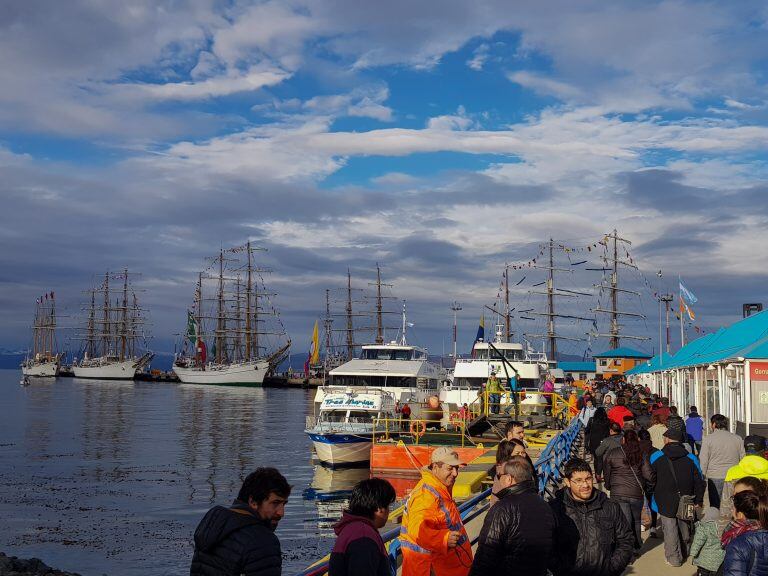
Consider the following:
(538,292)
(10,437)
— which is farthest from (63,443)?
(538,292)

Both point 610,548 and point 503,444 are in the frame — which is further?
point 503,444

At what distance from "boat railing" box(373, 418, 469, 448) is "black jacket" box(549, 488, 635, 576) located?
20.3 m

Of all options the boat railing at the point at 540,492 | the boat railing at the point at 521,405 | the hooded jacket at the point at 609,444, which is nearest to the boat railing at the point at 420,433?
the boat railing at the point at 521,405

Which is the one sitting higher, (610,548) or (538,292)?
(538,292)

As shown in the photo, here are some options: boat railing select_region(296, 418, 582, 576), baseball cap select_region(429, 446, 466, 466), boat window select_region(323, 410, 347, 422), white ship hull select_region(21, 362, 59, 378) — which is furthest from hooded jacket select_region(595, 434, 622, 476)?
white ship hull select_region(21, 362, 59, 378)

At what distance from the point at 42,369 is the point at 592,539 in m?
210

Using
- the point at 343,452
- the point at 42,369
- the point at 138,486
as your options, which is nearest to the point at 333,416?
the point at 343,452

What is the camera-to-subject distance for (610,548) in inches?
227

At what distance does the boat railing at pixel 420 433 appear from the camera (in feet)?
89.8

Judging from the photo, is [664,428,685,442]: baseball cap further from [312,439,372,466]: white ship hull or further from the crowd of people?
[312,439,372,466]: white ship hull

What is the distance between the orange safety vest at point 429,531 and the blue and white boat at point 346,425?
82.4 feet

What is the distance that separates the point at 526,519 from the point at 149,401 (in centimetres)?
9714

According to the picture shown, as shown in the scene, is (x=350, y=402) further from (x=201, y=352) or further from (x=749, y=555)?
(x=201, y=352)

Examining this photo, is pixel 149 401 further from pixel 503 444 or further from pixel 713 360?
pixel 503 444
